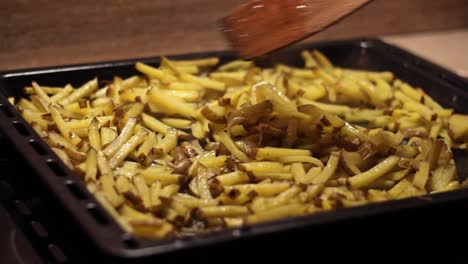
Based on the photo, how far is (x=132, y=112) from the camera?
173 centimetres

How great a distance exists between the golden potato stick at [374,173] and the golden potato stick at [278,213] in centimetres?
20

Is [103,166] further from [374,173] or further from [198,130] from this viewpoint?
[374,173]

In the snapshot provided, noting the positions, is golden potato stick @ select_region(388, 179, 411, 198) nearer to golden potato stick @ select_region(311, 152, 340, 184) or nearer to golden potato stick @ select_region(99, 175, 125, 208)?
golden potato stick @ select_region(311, 152, 340, 184)

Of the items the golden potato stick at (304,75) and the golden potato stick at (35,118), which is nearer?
the golden potato stick at (35,118)

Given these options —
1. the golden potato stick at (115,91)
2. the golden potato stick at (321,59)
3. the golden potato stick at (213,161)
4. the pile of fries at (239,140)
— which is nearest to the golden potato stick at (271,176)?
the pile of fries at (239,140)

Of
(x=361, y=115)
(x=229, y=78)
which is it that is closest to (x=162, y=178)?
(x=229, y=78)

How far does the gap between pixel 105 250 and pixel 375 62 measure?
4.69 ft

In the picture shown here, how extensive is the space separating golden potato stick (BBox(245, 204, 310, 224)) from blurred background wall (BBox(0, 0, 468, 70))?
1.05 m

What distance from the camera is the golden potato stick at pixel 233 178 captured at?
1.44 metres

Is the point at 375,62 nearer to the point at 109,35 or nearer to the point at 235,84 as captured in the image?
the point at 235,84

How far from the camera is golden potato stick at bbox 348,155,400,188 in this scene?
1.47m

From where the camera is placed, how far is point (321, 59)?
2.15 meters

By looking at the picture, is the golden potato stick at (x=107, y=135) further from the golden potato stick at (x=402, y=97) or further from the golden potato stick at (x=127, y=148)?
the golden potato stick at (x=402, y=97)

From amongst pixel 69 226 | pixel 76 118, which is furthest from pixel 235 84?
pixel 69 226
